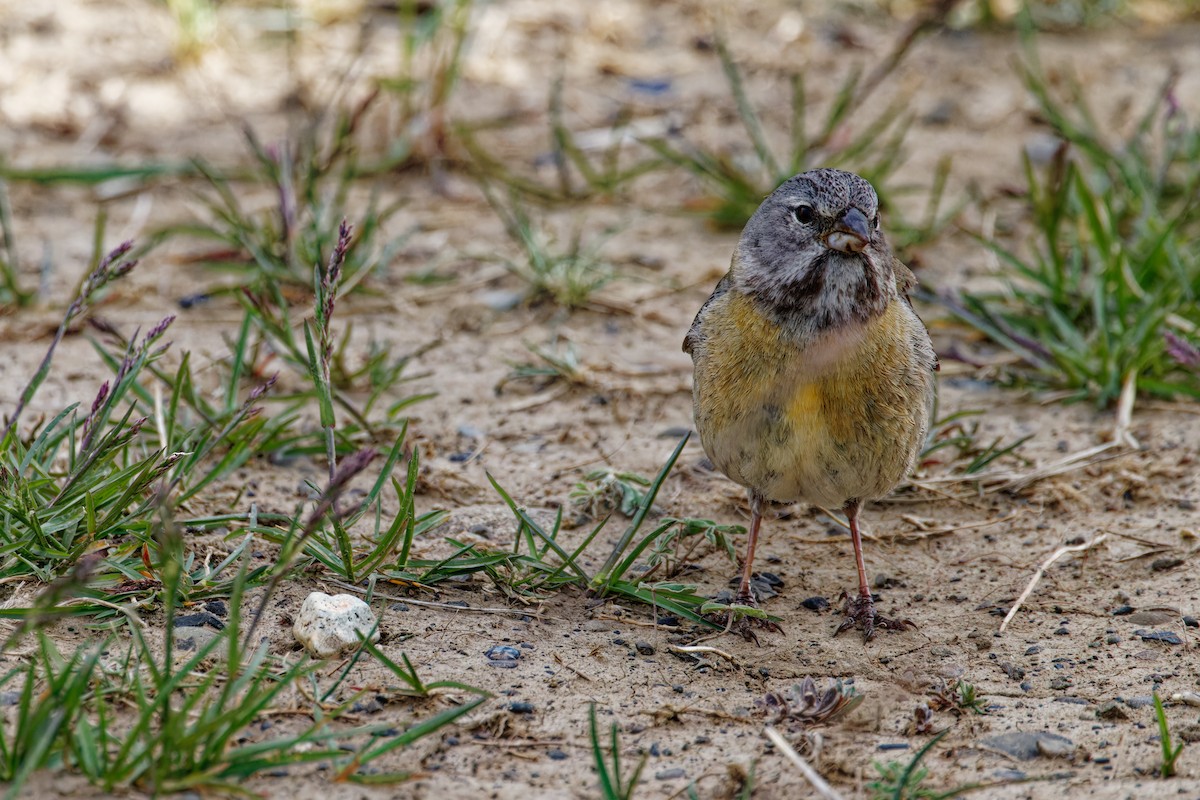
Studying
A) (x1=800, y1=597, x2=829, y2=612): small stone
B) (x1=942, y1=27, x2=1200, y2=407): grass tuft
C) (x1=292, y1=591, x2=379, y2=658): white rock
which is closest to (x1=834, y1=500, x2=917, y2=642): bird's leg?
(x1=800, y1=597, x2=829, y2=612): small stone

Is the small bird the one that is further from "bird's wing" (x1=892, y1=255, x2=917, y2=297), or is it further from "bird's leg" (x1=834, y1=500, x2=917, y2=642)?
"bird's wing" (x1=892, y1=255, x2=917, y2=297)

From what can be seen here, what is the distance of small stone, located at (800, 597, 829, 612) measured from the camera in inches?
157

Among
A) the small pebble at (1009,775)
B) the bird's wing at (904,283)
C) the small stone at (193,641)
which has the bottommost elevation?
the small stone at (193,641)

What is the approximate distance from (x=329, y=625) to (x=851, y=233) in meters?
1.70

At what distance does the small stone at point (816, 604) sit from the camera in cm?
400

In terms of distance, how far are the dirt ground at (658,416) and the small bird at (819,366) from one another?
476 mm

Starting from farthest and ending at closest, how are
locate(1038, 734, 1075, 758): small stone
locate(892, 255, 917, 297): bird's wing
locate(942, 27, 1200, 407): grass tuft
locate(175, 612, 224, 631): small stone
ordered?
locate(942, 27, 1200, 407): grass tuft < locate(892, 255, 917, 297): bird's wing < locate(175, 612, 224, 631): small stone < locate(1038, 734, 1075, 758): small stone

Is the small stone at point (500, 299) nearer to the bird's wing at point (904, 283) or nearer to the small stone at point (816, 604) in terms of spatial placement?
the bird's wing at point (904, 283)

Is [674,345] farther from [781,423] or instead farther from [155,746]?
[155,746]

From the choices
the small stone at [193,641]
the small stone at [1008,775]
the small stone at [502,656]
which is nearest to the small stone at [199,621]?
the small stone at [193,641]

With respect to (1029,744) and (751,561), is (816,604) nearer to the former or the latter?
(751,561)

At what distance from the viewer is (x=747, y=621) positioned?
376cm

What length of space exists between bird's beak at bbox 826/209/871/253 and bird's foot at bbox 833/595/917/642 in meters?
1.00

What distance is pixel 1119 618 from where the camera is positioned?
148 inches
